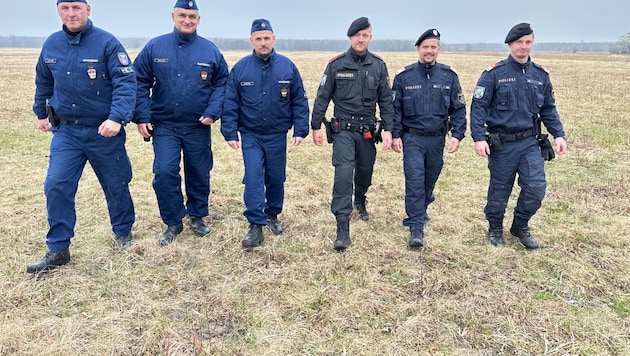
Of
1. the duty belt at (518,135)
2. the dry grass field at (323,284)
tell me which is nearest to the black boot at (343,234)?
the dry grass field at (323,284)

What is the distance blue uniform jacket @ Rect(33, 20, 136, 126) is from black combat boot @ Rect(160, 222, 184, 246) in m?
1.52

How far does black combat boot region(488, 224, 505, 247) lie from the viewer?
5.46 m

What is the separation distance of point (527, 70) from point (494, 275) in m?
2.33

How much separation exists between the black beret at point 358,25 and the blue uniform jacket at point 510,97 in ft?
4.77

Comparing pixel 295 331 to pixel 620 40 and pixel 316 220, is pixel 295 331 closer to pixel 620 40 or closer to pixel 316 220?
pixel 316 220

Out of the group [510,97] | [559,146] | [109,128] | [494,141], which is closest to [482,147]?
[494,141]

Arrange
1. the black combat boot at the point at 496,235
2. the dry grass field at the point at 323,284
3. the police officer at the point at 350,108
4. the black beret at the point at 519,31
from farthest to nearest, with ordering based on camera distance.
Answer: the black combat boot at the point at 496,235
the police officer at the point at 350,108
the black beret at the point at 519,31
the dry grass field at the point at 323,284

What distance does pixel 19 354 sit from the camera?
134 inches

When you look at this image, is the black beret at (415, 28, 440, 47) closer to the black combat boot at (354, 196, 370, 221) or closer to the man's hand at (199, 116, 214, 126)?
the black combat boot at (354, 196, 370, 221)

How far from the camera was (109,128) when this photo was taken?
4.55 meters

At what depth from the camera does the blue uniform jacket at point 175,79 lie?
5.11 metres

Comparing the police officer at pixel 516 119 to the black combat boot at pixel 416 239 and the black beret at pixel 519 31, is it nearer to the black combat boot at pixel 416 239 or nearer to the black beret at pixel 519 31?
the black beret at pixel 519 31

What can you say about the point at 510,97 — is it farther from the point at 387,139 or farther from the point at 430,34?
the point at 387,139

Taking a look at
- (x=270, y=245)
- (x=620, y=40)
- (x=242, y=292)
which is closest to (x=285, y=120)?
(x=270, y=245)
